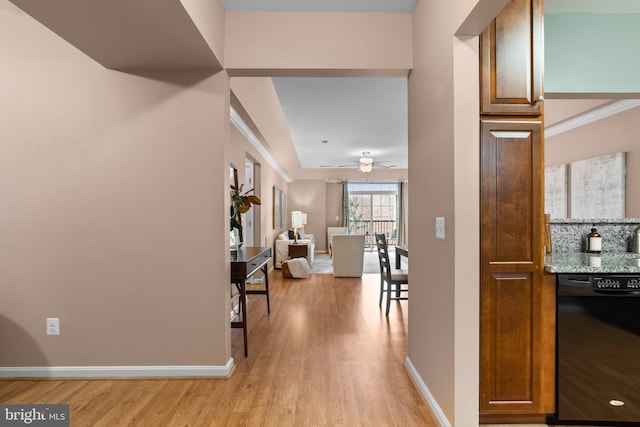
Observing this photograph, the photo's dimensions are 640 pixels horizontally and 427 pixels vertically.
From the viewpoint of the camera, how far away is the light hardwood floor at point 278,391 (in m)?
2.03

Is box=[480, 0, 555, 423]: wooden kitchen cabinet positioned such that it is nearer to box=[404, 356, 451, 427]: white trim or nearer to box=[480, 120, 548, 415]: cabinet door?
box=[480, 120, 548, 415]: cabinet door

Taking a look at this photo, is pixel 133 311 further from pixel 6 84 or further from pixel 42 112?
pixel 6 84

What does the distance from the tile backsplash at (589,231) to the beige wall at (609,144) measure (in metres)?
1.68

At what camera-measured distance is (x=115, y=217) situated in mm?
2545

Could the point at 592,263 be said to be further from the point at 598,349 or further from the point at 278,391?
the point at 278,391

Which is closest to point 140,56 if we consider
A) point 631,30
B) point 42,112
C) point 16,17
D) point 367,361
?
point 42,112

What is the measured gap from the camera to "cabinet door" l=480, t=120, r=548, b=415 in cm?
190

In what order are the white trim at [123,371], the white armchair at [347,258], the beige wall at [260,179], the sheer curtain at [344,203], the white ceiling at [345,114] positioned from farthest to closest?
the sheer curtain at [344,203]
the white armchair at [347,258]
the beige wall at [260,179]
the white ceiling at [345,114]
the white trim at [123,371]

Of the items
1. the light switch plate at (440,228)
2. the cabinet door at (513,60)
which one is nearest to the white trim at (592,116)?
the cabinet door at (513,60)

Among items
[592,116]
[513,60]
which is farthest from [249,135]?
[592,116]

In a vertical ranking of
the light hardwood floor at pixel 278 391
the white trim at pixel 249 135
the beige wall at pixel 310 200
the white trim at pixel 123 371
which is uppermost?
the white trim at pixel 249 135

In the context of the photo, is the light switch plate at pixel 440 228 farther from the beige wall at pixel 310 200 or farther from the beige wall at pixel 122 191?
the beige wall at pixel 310 200

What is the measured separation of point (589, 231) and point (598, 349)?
89cm

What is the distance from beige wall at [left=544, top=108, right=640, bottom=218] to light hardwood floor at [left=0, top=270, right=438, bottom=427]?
288 centimetres
